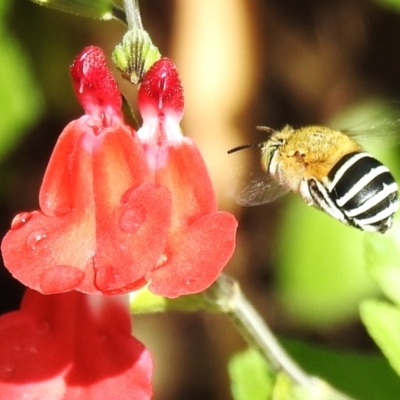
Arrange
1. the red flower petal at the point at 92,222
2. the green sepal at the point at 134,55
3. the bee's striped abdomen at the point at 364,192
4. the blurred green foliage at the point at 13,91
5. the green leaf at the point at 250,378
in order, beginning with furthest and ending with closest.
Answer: the blurred green foliage at the point at 13,91 → the green leaf at the point at 250,378 → the bee's striped abdomen at the point at 364,192 → the green sepal at the point at 134,55 → the red flower petal at the point at 92,222

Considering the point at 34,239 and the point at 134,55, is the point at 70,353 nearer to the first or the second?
the point at 34,239

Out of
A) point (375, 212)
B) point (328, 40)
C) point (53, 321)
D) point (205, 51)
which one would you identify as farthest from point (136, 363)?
point (328, 40)

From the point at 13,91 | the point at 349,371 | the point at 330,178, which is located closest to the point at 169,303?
the point at 330,178

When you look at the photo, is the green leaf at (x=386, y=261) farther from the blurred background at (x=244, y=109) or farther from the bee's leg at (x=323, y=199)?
the blurred background at (x=244, y=109)

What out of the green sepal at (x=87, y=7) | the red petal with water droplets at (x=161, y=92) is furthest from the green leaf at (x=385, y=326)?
the green sepal at (x=87, y=7)

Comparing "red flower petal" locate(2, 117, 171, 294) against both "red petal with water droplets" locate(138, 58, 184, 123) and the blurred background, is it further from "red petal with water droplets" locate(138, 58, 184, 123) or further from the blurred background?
the blurred background

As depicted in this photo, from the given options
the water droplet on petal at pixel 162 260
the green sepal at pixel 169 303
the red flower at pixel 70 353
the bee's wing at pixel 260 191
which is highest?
the water droplet on petal at pixel 162 260

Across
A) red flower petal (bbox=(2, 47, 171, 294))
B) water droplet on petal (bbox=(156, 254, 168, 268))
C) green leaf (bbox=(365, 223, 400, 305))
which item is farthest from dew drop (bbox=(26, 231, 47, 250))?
green leaf (bbox=(365, 223, 400, 305))
